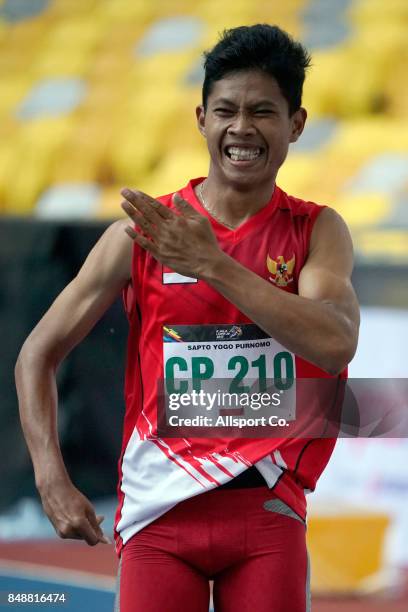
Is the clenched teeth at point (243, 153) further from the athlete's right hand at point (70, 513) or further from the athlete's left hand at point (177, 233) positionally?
the athlete's right hand at point (70, 513)

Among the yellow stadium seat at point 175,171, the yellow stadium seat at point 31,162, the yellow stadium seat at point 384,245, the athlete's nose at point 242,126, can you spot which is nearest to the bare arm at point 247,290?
the athlete's nose at point 242,126

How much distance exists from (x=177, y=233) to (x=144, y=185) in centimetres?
371

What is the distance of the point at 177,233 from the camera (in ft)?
6.41

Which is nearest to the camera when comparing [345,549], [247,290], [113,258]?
[247,290]

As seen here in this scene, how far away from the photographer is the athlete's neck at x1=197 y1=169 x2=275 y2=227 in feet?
7.30

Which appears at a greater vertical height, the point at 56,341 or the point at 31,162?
the point at 31,162

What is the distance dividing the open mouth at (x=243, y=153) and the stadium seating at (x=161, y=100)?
2.74 metres

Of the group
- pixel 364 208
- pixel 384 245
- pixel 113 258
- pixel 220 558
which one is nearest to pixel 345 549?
pixel 384 245

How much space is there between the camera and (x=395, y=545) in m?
4.43

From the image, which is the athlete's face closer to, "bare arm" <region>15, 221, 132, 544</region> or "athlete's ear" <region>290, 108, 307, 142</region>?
"athlete's ear" <region>290, 108, 307, 142</region>

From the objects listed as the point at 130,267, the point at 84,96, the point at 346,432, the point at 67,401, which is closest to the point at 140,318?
the point at 130,267

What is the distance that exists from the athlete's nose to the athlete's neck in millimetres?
135

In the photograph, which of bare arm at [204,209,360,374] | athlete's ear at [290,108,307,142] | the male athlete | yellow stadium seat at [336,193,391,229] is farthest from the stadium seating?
bare arm at [204,209,360,374]

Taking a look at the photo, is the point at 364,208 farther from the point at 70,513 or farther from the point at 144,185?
the point at 70,513
